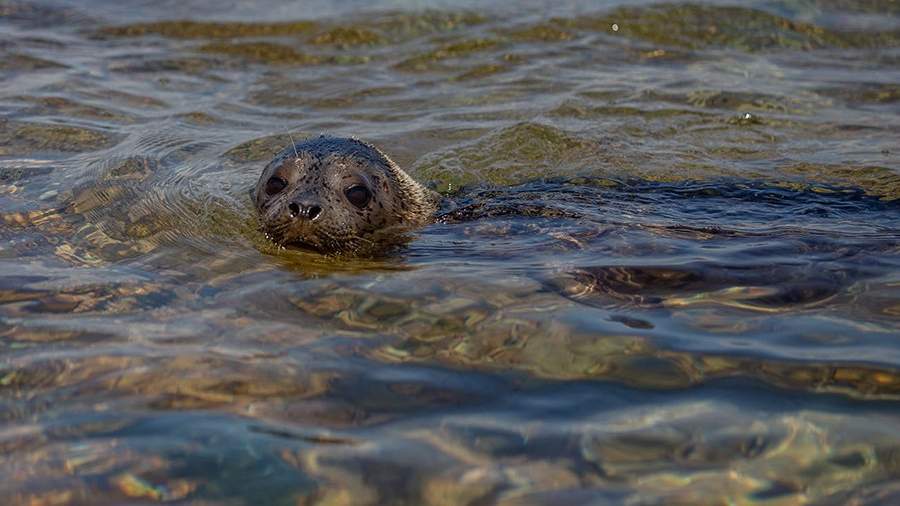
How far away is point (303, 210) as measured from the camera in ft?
16.8

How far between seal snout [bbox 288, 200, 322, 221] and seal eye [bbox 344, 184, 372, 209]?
0.40 m

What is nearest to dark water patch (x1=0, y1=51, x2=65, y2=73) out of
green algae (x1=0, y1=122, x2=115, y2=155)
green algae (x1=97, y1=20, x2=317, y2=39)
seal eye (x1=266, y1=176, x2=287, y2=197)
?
green algae (x1=97, y1=20, x2=317, y2=39)

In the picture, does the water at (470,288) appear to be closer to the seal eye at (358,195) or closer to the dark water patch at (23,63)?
the dark water patch at (23,63)

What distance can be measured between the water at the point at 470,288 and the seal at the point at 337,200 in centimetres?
20

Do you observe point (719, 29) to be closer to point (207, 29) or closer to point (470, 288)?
point (207, 29)

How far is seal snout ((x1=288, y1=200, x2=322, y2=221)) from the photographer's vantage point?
5105 mm

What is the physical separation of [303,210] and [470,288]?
3.64ft

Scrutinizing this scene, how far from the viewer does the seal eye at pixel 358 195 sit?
556 centimetres

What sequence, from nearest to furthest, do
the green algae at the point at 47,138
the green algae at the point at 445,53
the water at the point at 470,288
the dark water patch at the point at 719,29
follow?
the water at the point at 470,288, the green algae at the point at 47,138, the green algae at the point at 445,53, the dark water patch at the point at 719,29

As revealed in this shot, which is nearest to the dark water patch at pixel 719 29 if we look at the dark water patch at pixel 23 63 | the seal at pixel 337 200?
the dark water patch at pixel 23 63

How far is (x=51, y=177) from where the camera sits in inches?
242

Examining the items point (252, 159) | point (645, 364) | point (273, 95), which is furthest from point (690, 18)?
point (645, 364)

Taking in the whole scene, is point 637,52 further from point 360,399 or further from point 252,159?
point 360,399

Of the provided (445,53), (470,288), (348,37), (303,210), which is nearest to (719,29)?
(445,53)
